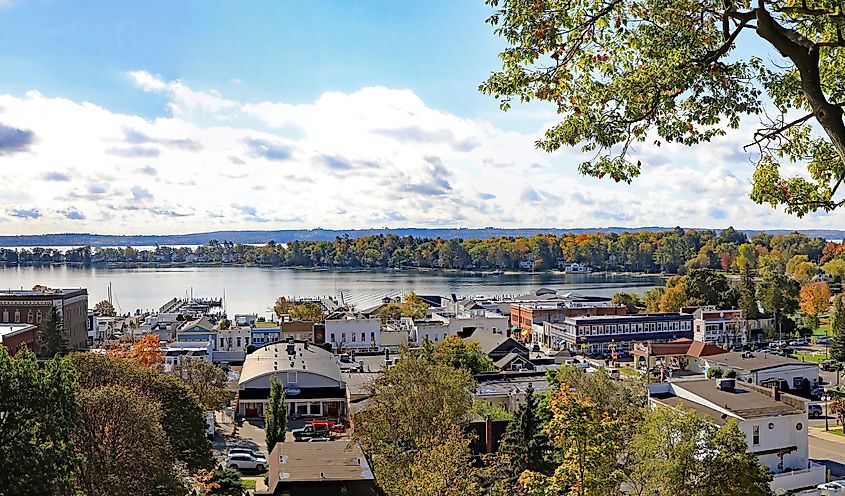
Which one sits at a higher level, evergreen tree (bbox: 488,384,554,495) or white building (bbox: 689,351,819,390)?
evergreen tree (bbox: 488,384,554,495)

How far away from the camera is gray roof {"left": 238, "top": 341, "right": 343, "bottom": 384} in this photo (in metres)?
25.7

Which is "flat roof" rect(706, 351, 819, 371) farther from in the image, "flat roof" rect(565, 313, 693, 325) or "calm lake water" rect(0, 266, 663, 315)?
"calm lake water" rect(0, 266, 663, 315)

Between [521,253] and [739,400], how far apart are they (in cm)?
9780

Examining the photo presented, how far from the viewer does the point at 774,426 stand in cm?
1714

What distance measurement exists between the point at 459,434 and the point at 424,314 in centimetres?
3464

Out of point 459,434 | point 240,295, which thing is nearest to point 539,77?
point 459,434

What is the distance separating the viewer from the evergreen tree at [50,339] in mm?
28234

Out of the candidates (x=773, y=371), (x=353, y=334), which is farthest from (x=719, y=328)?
(x=353, y=334)

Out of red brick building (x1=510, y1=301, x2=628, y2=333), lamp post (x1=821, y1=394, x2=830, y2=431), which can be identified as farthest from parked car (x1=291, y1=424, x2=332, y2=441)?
red brick building (x1=510, y1=301, x2=628, y2=333)

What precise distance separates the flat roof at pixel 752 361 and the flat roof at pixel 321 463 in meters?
17.8

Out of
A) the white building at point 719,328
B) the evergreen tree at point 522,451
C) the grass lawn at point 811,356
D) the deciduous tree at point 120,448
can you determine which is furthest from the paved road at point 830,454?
the white building at point 719,328

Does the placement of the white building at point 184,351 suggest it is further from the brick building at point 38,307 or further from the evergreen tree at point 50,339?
the brick building at point 38,307

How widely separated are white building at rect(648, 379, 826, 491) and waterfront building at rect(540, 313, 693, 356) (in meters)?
19.8

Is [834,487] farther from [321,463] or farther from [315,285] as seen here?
[315,285]
